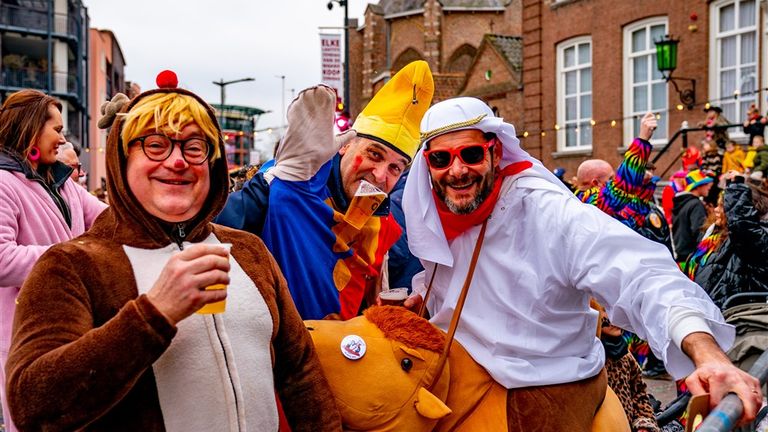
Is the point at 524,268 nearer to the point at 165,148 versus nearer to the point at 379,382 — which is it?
the point at 379,382

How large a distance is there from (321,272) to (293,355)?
73 cm

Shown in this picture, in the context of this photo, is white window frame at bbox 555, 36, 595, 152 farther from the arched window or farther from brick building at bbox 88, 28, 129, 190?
brick building at bbox 88, 28, 129, 190

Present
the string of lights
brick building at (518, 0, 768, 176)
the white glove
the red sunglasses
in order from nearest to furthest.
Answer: the red sunglasses → the white glove → the string of lights → brick building at (518, 0, 768, 176)

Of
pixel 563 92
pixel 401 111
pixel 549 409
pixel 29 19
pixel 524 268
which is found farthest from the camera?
pixel 29 19

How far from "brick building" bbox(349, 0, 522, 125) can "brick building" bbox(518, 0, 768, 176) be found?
1067 centimetres

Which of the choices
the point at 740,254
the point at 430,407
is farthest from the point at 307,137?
the point at 740,254

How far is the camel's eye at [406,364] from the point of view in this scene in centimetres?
249

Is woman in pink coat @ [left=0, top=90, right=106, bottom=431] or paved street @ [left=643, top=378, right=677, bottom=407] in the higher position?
woman in pink coat @ [left=0, top=90, right=106, bottom=431]

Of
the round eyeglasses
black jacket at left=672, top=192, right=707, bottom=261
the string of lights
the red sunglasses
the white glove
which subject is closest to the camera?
the round eyeglasses

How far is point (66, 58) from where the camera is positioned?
4025 centimetres

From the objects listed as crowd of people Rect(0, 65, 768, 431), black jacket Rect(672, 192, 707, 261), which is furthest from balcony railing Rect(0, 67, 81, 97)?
crowd of people Rect(0, 65, 768, 431)

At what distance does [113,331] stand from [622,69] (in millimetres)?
20070

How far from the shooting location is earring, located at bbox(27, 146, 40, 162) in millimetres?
3778

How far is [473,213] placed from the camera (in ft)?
9.27
